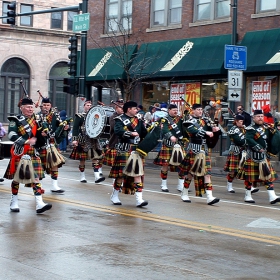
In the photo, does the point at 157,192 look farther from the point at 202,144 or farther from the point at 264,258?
the point at 264,258

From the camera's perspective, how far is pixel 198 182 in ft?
44.9

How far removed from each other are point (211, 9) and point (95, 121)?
1309 cm

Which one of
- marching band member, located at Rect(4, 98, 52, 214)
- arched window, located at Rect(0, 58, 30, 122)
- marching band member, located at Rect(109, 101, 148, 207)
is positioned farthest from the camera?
arched window, located at Rect(0, 58, 30, 122)

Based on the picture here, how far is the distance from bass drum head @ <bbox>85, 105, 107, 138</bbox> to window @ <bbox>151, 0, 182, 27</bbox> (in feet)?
45.9

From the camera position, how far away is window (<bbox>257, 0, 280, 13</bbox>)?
25.7 meters

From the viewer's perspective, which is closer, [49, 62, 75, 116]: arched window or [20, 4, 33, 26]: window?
[20, 4, 33, 26]: window

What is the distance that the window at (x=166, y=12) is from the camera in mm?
29875

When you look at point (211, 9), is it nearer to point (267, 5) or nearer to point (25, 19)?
point (267, 5)

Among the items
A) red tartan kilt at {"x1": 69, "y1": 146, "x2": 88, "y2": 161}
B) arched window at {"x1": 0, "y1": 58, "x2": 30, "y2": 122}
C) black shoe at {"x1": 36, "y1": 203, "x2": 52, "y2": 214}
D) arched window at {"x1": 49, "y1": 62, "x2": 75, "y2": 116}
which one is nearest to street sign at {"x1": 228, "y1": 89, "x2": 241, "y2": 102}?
red tartan kilt at {"x1": 69, "y1": 146, "x2": 88, "y2": 161}

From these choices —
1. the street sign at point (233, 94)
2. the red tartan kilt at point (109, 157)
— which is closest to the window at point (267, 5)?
the street sign at point (233, 94)

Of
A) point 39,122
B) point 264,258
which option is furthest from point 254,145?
point 264,258

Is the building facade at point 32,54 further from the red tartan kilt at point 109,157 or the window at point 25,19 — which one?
the red tartan kilt at point 109,157

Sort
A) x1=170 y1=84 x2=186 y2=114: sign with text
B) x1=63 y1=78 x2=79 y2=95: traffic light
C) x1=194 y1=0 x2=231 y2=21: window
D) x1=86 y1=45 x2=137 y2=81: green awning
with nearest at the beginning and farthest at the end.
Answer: x1=63 y1=78 x2=79 y2=95: traffic light → x1=194 y1=0 x2=231 y2=21: window → x1=170 y1=84 x2=186 y2=114: sign with text → x1=86 y1=45 x2=137 y2=81: green awning

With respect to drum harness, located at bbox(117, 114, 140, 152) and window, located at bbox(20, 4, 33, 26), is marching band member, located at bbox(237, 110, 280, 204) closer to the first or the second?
drum harness, located at bbox(117, 114, 140, 152)
